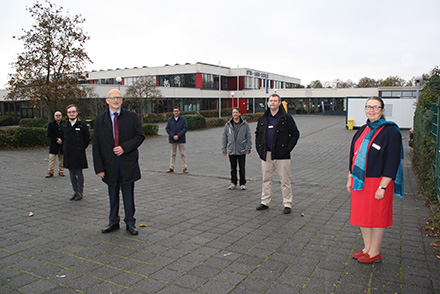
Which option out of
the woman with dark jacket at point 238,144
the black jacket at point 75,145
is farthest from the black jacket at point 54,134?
the woman with dark jacket at point 238,144

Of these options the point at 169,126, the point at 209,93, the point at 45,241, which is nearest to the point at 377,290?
the point at 45,241

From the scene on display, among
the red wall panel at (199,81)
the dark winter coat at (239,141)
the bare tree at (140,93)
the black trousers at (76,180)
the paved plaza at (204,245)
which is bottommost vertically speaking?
the paved plaza at (204,245)

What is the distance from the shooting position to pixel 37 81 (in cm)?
2009

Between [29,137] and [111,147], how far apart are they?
14.6 metres

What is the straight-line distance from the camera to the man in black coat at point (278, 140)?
6.11 m

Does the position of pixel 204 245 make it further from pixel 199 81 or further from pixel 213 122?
pixel 199 81

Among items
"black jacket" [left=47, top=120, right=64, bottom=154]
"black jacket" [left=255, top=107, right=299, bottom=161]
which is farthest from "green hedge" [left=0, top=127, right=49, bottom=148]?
"black jacket" [left=255, top=107, right=299, bottom=161]

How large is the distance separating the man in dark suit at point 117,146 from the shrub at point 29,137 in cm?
1441

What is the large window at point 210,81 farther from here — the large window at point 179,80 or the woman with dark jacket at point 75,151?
the woman with dark jacket at point 75,151

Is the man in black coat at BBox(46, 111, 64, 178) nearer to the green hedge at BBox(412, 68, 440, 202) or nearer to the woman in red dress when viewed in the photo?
the woman in red dress

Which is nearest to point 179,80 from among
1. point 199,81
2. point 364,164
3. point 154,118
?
point 199,81

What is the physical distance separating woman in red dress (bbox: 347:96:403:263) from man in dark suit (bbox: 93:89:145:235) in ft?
9.36

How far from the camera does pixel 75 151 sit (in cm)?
738

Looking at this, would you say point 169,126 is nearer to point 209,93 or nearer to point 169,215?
point 169,215
